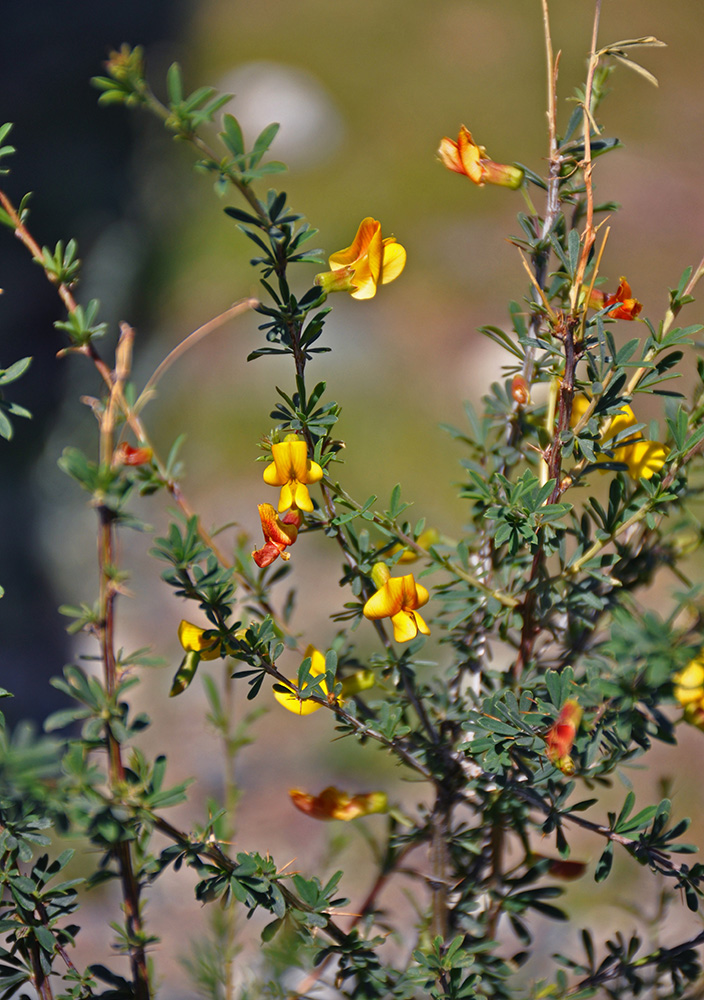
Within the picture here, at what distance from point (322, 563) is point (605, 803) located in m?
0.98

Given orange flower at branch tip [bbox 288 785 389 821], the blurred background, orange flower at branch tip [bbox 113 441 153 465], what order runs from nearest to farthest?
orange flower at branch tip [bbox 113 441 153 465] < orange flower at branch tip [bbox 288 785 389 821] < the blurred background

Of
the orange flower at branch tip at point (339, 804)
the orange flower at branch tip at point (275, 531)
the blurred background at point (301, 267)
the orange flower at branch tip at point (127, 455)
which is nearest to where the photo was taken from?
the orange flower at branch tip at point (127, 455)

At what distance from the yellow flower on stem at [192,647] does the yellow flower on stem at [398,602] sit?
0.11m

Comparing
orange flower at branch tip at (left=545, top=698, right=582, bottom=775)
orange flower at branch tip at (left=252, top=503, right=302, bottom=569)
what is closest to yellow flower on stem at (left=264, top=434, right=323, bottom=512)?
orange flower at branch tip at (left=252, top=503, right=302, bottom=569)

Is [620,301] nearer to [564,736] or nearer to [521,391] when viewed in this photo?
[521,391]

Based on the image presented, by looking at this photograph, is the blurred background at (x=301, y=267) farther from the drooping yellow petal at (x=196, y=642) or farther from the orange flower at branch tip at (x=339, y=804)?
the drooping yellow petal at (x=196, y=642)

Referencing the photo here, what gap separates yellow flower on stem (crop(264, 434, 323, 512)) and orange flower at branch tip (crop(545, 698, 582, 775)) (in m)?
0.21

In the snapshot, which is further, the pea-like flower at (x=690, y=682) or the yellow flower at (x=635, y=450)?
the yellow flower at (x=635, y=450)

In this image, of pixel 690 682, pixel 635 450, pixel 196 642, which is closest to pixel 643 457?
pixel 635 450

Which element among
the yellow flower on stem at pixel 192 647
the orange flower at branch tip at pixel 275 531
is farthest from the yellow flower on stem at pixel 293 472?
the yellow flower on stem at pixel 192 647

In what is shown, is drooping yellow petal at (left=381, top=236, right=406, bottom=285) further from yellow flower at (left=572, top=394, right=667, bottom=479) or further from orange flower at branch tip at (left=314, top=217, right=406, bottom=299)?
yellow flower at (left=572, top=394, right=667, bottom=479)

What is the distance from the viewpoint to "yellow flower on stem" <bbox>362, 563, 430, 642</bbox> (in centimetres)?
58

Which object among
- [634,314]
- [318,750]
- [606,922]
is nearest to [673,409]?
[634,314]

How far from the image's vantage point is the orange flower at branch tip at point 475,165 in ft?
2.11
